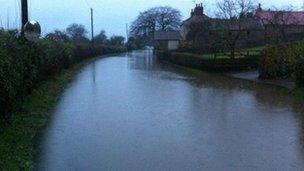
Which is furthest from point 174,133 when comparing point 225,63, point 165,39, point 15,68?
point 165,39

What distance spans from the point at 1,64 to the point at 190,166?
4.34 metres

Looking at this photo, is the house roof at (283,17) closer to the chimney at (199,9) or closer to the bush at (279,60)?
the chimney at (199,9)

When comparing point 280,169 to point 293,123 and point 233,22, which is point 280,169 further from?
point 233,22

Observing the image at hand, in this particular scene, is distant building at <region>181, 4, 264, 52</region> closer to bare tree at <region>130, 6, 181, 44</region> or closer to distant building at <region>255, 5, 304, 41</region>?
distant building at <region>255, 5, 304, 41</region>

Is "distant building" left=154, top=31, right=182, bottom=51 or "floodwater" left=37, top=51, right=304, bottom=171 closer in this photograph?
"floodwater" left=37, top=51, right=304, bottom=171

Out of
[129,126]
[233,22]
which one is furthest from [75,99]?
[233,22]

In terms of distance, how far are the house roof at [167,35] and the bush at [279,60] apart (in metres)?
73.7

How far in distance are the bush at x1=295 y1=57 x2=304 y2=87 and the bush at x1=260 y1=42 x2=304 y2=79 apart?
440cm

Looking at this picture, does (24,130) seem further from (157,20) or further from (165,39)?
(157,20)

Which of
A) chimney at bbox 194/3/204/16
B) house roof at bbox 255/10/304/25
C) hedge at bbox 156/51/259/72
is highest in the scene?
chimney at bbox 194/3/204/16

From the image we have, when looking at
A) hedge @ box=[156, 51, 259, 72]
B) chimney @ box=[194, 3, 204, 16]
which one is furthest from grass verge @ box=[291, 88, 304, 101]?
chimney @ box=[194, 3, 204, 16]

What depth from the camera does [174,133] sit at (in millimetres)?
12039

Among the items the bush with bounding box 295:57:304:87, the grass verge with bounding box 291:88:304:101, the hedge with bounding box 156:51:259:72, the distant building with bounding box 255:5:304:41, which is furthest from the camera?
the distant building with bounding box 255:5:304:41

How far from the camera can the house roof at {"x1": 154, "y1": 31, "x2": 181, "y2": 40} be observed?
104 m
